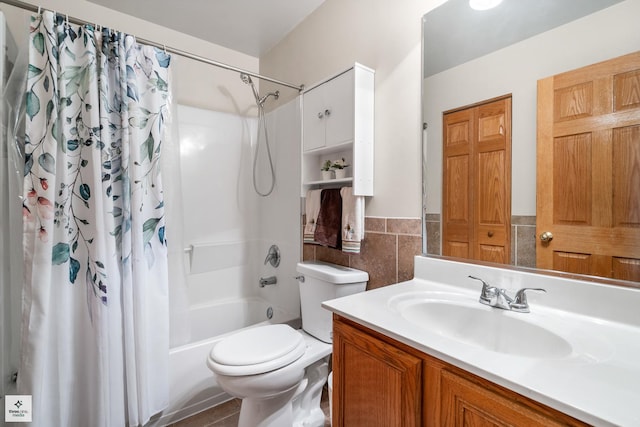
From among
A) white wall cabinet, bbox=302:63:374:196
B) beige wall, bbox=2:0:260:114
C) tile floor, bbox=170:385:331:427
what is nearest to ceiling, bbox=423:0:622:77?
white wall cabinet, bbox=302:63:374:196

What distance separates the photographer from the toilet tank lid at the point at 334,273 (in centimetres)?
143

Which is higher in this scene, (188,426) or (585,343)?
(585,343)

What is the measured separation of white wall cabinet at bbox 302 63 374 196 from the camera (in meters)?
1.42

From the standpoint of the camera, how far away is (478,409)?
597 mm

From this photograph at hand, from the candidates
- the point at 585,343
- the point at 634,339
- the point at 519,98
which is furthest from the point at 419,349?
the point at 519,98

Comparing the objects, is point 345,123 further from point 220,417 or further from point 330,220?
point 220,417

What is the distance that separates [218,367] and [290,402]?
0.41 metres

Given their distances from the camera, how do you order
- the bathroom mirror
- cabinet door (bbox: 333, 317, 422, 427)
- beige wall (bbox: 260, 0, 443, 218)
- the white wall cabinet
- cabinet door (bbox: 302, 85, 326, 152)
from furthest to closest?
1. cabinet door (bbox: 302, 85, 326, 152)
2. the white wall cabinet
3. beige wall (bbox: 260, 0, 443, 218)
4. the bathroom mirror
5. cabinet door (bbox: 333, 317, 422, 427)

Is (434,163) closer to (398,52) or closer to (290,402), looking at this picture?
(398,52)

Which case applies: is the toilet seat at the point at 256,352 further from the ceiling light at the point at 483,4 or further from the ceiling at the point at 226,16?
the ceiling at the point at 226,16

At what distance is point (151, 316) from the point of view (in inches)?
54.4

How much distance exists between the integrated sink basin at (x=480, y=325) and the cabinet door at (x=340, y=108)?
0.85m

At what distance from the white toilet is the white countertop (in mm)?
470

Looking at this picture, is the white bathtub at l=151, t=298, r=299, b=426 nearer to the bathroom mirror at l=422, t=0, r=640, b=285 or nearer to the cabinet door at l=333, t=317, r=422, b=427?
the cabinet door at l=333, t=317, r=422, b=427
